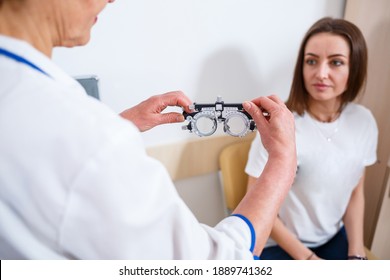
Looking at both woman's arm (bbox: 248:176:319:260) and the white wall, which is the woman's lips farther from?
woman's arm (bbox: 248:176:319:260)

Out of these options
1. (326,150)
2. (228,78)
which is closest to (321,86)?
(326,150)

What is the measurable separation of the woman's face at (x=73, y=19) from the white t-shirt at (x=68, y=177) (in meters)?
0.07

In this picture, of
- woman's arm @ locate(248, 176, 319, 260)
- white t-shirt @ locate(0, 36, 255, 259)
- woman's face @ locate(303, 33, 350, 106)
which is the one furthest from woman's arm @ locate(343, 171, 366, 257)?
white t-shirt @ locate(0, 36, 255, 259)

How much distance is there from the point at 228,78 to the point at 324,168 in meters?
0.51

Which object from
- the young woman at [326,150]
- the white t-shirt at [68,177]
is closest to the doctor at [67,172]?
the white t-shirt at [68,177]

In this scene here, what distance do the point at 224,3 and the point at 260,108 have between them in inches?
24.0

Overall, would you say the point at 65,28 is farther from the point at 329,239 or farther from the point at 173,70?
the point at 329,239

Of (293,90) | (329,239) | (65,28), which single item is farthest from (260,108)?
(329,239)

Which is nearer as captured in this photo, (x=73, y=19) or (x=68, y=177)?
(x=68, y=177)

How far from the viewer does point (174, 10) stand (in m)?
1.04

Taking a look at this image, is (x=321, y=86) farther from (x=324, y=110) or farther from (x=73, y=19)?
(x=73, y=19)

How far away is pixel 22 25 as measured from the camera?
0.43 metres

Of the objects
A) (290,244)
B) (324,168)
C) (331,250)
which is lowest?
(331,250)

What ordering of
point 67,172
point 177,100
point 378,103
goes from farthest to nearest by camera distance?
point 378,103 < point 177,100 < point 67,172
